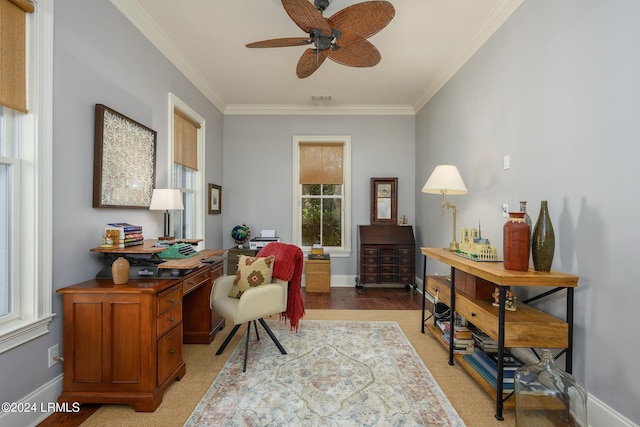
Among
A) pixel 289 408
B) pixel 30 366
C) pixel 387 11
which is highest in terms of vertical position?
pixel 387 11

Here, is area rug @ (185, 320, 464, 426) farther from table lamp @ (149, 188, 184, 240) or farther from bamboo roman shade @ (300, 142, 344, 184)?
bamboo roman shade @ (300, 142, 344, 184)

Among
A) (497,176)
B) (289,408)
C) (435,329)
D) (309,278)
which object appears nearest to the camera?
(289,408)

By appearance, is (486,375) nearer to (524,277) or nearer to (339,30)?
(524,277)

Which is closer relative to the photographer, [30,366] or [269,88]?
[30,366]

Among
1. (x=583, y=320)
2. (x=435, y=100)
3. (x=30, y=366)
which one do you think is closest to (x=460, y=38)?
(x=435, y=100)

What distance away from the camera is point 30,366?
5.50 feet

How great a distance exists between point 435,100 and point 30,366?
15.7ft

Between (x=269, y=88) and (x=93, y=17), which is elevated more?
(x=269, y=88)

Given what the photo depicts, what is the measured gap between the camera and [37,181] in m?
1.72

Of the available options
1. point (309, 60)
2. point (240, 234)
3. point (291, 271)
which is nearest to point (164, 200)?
point (291, 271)

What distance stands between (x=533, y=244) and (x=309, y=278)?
3.20 metres

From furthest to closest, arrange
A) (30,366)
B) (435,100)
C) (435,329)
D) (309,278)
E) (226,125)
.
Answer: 1. (226,125)
2. (309,278)
3. (435,100)
4. (435,329)
5. (30,366)

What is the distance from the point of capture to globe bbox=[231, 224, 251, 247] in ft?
15.6

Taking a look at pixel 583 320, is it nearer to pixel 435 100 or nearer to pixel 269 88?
pixel 435 100
